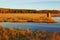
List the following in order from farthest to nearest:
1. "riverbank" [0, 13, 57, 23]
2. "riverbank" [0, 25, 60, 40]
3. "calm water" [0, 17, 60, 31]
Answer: "riverbank" [0, 13, 57, 23] < "calm water" [0, 17, 60, 31] < "riverbank" [0, 25, 60, 40]

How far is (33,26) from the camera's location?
181 inches

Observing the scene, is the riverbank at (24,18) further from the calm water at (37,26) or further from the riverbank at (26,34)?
the riverbank at (26,34)

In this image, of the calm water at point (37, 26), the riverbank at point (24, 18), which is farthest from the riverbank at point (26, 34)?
the riverbank at point (24, 18)

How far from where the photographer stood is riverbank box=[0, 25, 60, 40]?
4.37 meters

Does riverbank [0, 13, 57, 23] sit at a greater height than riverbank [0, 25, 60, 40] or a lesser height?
greater

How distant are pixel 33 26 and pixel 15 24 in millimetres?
541

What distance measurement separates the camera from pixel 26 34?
4.50 metres

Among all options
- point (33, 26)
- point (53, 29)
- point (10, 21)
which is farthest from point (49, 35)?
point (10, 21)

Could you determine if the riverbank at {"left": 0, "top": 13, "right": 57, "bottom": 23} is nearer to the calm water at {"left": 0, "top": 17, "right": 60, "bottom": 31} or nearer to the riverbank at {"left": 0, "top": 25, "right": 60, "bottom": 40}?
the calm water at {"left": 0, "top": 17, "right": 60, "bottom": 31}

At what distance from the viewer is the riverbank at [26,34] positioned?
172 inches

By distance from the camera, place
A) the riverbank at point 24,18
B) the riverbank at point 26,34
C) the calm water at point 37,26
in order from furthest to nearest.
A: the riverbank at point 24,18 → the calm water at point 37,26 → the riverbank at point 26,34

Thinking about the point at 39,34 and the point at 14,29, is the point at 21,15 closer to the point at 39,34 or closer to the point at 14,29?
the point at 14,29

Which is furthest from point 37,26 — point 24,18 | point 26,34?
point 24,18

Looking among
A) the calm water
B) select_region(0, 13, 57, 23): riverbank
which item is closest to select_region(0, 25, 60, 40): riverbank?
the calm water
